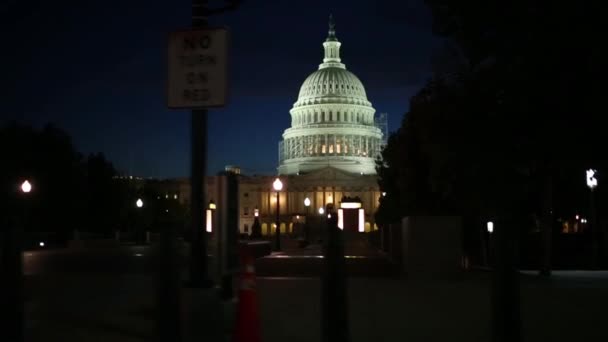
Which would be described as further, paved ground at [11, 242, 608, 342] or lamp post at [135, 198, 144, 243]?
lamp post at [135, 198, 144, 243]

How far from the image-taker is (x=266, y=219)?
564 feet

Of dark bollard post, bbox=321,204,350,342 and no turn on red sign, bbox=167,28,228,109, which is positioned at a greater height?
no turn on red sign, bbox=167,28,228,109

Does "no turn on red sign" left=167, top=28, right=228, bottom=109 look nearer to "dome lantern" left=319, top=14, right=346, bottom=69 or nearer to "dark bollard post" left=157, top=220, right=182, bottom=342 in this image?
"dark bollard post" left=157, top=220, right=182, bottom=342

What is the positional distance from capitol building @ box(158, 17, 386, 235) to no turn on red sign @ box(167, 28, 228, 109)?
153101 millimetres

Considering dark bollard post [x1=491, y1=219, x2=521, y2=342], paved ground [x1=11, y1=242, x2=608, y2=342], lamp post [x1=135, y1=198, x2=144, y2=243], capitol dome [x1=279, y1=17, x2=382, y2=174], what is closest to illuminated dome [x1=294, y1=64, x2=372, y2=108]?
capitol dome [x1=279, y1=17, x2=382, y2=174]

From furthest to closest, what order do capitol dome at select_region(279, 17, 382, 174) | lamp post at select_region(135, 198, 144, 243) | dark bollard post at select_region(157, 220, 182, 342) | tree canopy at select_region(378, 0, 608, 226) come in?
capitol dome at select_region(279, 17, 382, 174) → lamp post at select_region(135, 198, 144, 243) → tree canopy at select_region(378, 0, 608, 226) → dark bollard post at select_region(157, 220, 182, 342)

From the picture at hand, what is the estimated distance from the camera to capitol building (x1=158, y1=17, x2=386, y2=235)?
16600cm

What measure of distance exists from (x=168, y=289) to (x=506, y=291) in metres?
2.91

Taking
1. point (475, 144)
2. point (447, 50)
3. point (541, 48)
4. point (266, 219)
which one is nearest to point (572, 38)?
point (541, 48)

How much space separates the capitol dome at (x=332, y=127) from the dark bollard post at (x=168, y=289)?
160988 millimetres

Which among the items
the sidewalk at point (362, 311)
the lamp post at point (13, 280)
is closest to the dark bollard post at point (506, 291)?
the sidewalk at point (362, 311)

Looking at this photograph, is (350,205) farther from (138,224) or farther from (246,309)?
(246,309)

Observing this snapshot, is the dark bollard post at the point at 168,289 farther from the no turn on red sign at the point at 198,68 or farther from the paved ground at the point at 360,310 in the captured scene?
the no turn on red sign at the point at 198,68

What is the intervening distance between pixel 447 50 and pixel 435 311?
42.1 feet
